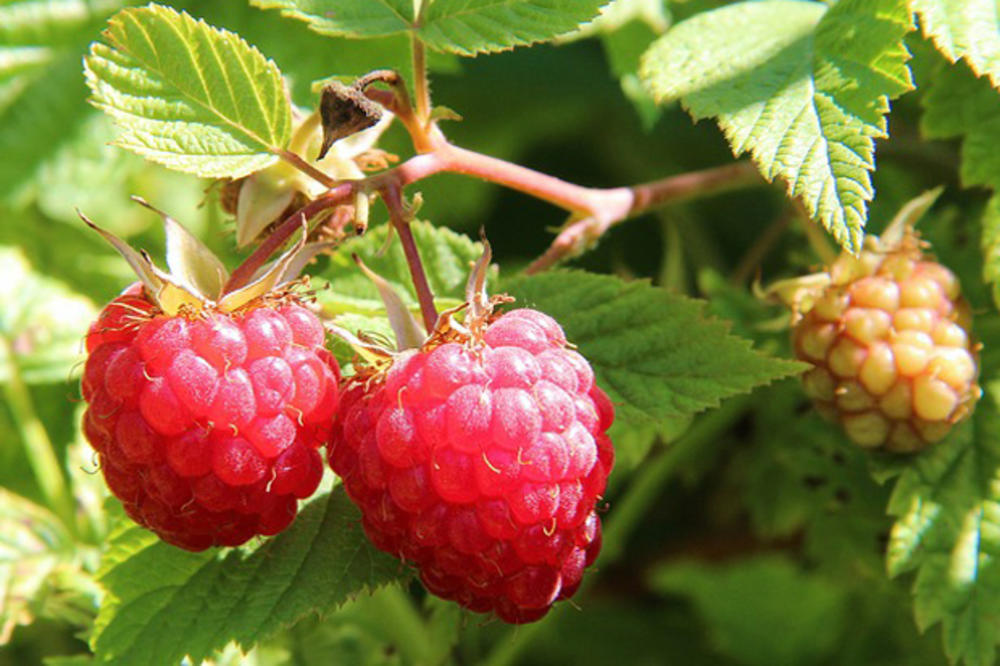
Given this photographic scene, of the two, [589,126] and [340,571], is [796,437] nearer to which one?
[340,571]

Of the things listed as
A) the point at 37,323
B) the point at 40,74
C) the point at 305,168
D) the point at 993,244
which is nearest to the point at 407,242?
the point at 305,168

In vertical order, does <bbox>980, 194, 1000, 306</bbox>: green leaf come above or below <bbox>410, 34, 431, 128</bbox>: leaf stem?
below

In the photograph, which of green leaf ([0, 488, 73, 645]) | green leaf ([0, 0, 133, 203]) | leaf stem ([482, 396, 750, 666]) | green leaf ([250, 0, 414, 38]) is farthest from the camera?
green leaf ([0, 0, 133, 203])

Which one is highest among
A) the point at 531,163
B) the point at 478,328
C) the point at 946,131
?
the point at 478,328

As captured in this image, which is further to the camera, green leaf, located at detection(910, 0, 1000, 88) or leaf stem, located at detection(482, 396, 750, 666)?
leaf stem, located at detection(482, 396, 750, 666)

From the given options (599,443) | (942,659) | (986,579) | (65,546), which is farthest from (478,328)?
(942,659)

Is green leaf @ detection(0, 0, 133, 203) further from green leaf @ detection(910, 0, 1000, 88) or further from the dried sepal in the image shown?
green leaf @ detection(910, 0, 1000, 88)

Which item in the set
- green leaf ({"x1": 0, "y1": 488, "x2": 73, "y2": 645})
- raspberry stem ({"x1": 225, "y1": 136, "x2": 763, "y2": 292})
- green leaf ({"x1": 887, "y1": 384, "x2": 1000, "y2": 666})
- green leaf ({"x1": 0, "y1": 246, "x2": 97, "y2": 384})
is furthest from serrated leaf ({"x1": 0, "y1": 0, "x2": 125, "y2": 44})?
green leaf ({"x1": 887, "y1": 384, "x2": 1000, "y2": 666})
